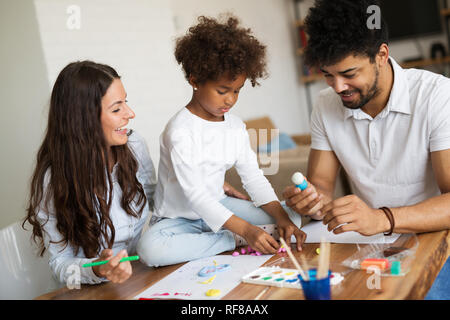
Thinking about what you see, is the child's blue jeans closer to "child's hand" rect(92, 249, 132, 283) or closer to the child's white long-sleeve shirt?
the child's white long-sleeve shirt

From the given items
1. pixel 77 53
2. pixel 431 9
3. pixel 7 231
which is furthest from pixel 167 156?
pixel 431 9

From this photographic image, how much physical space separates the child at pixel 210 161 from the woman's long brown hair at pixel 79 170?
144 millimetres

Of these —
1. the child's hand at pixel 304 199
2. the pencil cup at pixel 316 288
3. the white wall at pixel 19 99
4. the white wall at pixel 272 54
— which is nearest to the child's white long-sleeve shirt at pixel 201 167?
the child's hand at pixel 304 199

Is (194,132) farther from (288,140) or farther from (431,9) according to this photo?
(431,9)

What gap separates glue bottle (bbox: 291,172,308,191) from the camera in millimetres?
1176

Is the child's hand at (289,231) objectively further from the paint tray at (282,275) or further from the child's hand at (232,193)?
the child's hand at (232,193)

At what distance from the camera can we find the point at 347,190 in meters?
3.04

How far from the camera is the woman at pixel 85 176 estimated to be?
138 centimetres

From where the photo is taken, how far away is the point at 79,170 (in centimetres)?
143

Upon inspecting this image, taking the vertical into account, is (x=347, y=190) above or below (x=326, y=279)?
below

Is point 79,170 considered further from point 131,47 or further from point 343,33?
point 131,47

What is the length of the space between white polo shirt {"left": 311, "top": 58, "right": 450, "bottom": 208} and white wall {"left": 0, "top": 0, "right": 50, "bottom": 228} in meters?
1.74

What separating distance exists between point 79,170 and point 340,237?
0.80 metres

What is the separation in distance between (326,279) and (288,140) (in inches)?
140
